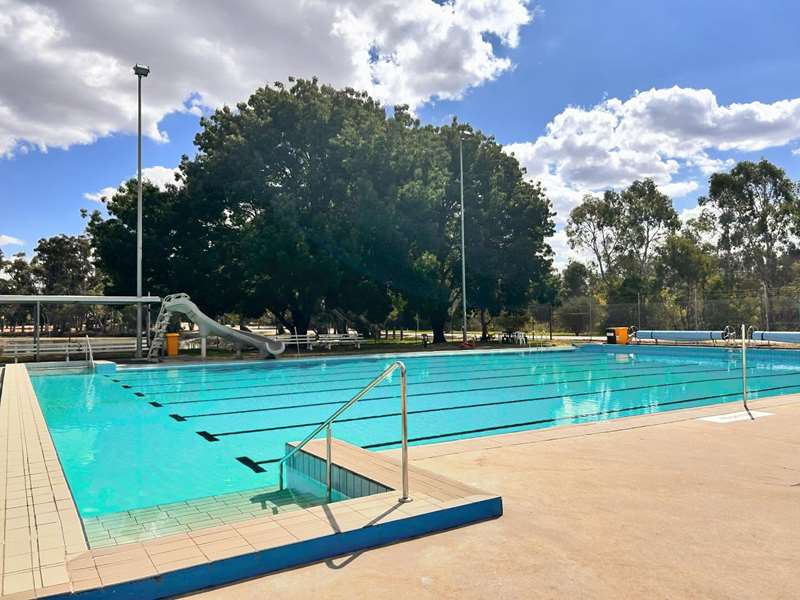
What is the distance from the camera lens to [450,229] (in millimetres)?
30016

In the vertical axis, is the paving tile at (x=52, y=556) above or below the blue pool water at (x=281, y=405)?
above

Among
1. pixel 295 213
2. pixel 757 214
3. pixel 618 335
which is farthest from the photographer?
pixel 757 214

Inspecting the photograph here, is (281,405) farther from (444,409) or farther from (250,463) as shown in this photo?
(250,463)

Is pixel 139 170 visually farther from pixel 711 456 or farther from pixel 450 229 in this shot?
pixel 711 456

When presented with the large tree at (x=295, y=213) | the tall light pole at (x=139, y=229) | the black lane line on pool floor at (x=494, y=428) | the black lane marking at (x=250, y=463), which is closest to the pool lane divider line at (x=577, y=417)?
the black lane line on pool floor at (x=494, y=428)

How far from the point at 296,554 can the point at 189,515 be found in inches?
83.3

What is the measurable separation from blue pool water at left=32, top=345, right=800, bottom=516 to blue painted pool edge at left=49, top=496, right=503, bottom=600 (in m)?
2.96

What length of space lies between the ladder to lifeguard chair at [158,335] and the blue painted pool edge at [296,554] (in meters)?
18.3

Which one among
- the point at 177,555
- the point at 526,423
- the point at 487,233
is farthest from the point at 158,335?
the point at 177,555

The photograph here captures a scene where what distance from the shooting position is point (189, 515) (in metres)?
4.80

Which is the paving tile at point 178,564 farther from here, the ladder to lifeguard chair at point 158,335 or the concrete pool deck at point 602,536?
the ladder to lifeguard chair at point 158,335

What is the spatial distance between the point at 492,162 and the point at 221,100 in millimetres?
14499

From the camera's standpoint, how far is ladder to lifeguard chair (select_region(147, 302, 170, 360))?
20.1 m

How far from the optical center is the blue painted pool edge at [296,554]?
9.00 feet
